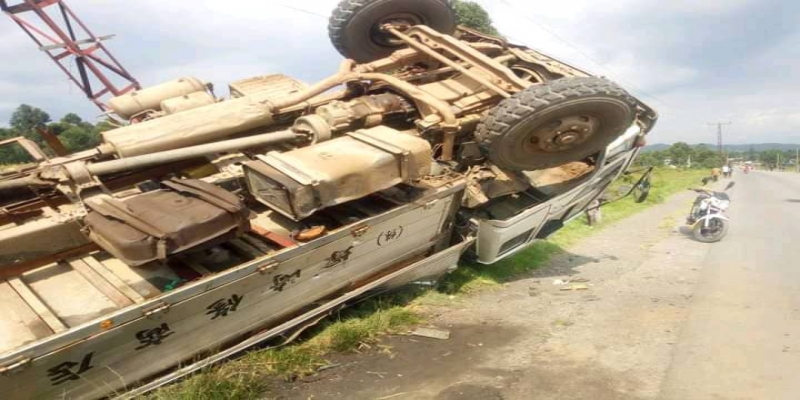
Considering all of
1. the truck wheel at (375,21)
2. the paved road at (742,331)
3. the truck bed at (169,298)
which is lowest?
the paved road at (742,331)

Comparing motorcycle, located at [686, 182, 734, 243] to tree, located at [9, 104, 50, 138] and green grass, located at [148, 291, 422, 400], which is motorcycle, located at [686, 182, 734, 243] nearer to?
green grass, located at [148, 291, 422, 400]

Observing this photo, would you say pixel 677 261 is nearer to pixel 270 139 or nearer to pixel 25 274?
pixel 270 139

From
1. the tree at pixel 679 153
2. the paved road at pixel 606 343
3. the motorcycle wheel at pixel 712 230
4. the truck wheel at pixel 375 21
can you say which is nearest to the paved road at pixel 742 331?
the paved road at pixel 606 343

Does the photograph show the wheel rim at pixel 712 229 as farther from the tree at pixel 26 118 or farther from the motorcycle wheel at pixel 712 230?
the tree at pixel 26 118

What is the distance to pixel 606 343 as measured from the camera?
474cm

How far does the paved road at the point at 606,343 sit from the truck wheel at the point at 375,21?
12.6 ft

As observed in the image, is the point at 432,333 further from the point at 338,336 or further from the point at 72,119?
the point at 72,119

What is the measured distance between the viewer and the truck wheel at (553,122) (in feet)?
16.9

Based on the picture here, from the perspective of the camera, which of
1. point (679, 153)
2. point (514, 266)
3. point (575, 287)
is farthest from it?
point (679, 153)

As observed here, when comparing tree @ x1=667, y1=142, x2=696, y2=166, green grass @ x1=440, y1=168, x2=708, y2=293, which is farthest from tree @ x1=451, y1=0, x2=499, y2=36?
tree @ x1=667, y1=142, x2=696, y2=166

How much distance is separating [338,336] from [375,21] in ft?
15.4

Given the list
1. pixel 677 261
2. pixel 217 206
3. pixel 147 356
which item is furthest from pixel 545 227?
pixel 147 356

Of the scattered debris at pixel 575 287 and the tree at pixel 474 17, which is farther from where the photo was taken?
the tree at pixel 474 17

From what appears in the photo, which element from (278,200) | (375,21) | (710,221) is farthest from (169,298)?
(710,221)
